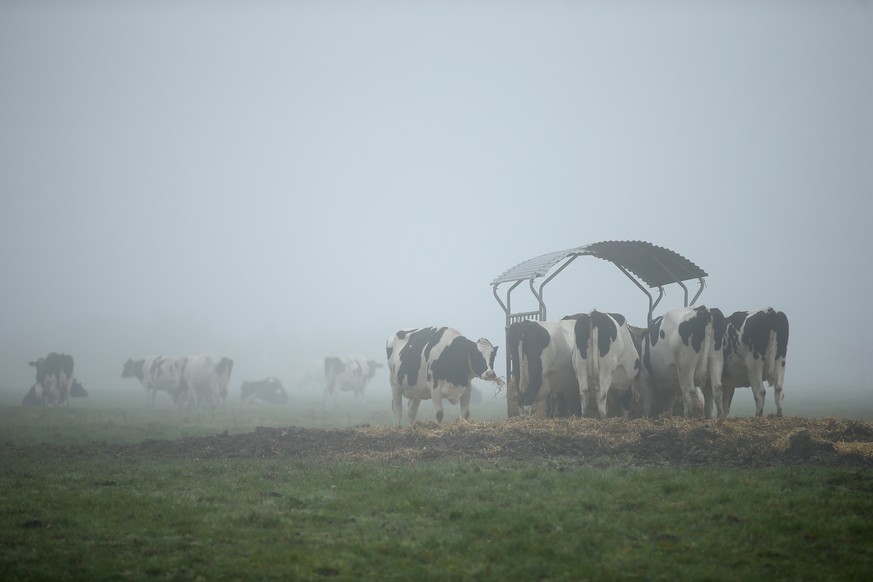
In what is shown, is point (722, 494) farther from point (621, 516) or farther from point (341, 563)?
point (341, 563)

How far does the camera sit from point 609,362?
19922 millimetres

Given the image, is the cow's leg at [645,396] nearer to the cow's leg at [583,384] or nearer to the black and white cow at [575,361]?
the black and white cow at [575,361]

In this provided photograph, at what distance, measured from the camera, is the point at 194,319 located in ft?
586

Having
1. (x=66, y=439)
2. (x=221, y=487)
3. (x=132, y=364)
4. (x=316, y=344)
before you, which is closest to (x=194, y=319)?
(x=316, y=344)

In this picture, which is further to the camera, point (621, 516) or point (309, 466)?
point (309, 466)

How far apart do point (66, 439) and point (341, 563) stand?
17005 millimetres

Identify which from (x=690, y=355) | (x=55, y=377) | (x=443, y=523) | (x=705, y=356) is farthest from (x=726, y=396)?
(x=55, y=377)

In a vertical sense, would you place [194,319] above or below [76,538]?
above

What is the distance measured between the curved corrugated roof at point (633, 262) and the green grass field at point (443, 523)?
9.06 meters

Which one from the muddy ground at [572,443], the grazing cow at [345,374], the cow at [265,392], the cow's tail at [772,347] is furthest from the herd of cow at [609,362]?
the cow at [265,392]

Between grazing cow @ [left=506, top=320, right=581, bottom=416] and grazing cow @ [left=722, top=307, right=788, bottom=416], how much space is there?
14.8 ft

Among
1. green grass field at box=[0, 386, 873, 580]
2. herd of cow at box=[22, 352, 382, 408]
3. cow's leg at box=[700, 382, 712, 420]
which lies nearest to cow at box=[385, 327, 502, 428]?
cow's leg at box=[700, 382, 712, 420]

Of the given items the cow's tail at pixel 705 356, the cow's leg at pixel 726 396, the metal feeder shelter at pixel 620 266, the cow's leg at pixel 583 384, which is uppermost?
the metal feeder shelter at pixel 620 266

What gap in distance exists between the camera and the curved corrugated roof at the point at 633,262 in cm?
2202
